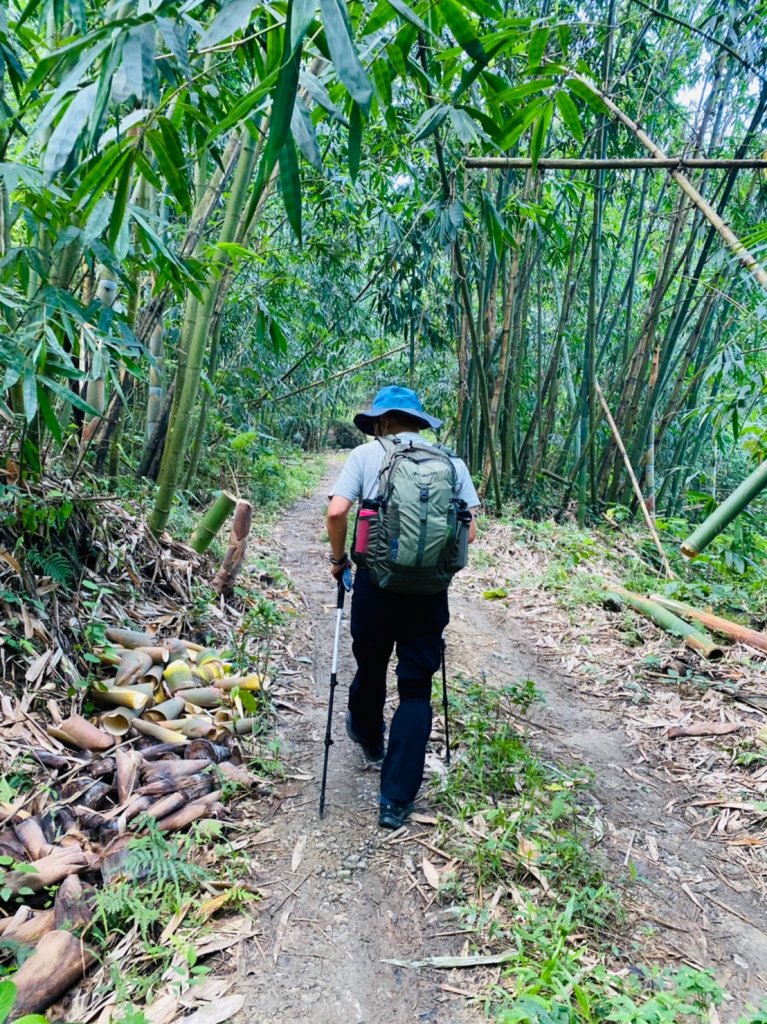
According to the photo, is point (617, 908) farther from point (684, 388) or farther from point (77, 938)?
point (684, 388)

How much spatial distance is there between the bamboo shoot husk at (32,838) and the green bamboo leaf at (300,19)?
6.63 feet

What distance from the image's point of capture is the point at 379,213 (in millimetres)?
5309

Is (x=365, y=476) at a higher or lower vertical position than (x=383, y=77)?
lower

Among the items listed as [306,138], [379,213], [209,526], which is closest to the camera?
[306,138]

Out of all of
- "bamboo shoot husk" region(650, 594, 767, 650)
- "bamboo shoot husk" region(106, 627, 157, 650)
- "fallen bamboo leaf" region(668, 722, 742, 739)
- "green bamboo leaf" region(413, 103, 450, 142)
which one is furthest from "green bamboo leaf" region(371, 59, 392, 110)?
"bamboo shoot husk" region(650, 594, 767, 650)

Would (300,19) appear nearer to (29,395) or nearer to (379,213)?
(29,395)

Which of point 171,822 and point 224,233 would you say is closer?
point 171,822

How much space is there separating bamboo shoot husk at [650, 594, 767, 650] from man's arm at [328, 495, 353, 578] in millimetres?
2723

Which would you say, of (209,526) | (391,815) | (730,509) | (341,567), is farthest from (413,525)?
(209,526)

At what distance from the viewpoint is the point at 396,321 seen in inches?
208

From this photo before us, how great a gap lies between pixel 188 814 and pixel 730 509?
295cm

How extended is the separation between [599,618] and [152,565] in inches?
119

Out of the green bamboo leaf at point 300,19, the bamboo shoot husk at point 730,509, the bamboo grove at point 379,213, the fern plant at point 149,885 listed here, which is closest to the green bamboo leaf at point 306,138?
the bamboo grove at point 379,213

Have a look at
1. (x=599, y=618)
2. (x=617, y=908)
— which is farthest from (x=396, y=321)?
(x=617, y=908)
